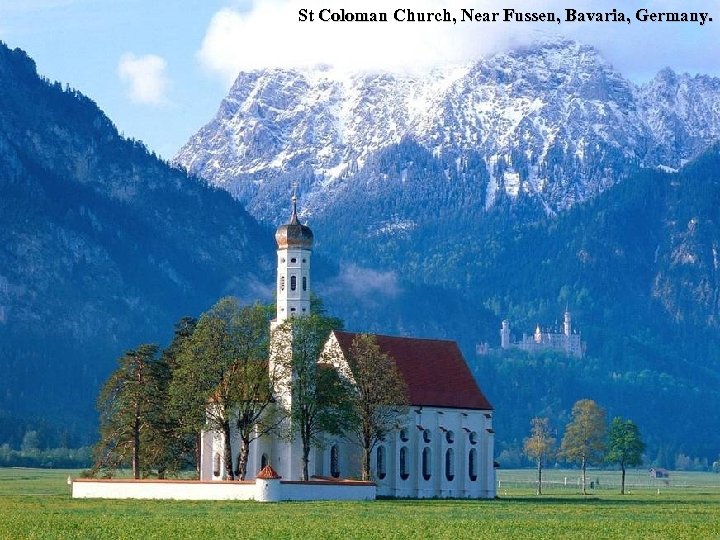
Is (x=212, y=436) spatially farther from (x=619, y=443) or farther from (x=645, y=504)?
(x=619, y=443)

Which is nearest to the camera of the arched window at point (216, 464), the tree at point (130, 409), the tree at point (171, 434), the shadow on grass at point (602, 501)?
the shadow on grass at point (602, 501)

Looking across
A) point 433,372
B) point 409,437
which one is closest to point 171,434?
point 409,437

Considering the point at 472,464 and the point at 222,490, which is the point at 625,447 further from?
the point at 222,490

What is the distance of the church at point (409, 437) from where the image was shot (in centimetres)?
15262

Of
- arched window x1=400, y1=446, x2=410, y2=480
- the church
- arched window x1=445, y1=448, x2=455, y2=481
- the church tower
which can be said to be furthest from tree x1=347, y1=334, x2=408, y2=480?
arched window x1=445, y1=448, x2=455, y2=481

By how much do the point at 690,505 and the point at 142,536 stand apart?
5737 centimetres

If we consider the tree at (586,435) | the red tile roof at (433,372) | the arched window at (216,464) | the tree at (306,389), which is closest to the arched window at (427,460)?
the red tile roof at (433,372)

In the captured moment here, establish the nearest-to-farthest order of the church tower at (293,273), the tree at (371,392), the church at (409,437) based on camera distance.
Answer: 1. the tree at (371,392)
2. the church at (409,437)
3. the church tower at (293,273)

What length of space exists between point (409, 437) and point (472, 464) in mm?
7908

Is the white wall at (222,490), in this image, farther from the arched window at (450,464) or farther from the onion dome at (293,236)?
the onion dome at (293,236)

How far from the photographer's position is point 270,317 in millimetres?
159375

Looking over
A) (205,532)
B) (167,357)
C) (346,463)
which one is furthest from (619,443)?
(205,532)

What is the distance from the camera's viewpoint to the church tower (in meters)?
155

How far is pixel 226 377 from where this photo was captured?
14650 cm
